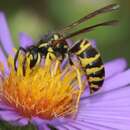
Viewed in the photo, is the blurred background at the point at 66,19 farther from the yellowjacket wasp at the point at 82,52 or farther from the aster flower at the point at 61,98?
the yellowjacket wasp at the point at 82,52

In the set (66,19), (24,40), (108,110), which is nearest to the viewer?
(108,110)

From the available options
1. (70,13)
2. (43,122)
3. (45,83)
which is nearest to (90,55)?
(45,83)

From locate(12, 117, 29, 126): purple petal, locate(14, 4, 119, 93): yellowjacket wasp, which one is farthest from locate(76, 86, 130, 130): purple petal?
locate(12, 117, 29, 126): purple petal

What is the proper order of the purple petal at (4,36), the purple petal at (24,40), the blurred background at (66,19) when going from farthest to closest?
the blurred background at (66,19)
the purple petal at (24,40)
the purple petal at (4,36)

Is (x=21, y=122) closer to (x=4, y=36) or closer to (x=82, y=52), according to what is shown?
(x=82, y=52)

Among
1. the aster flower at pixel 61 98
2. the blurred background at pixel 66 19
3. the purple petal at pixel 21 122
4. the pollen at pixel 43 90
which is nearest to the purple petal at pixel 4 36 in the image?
the aster flower at pixel 61 98

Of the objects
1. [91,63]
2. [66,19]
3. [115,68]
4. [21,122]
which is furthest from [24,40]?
[66,19]
